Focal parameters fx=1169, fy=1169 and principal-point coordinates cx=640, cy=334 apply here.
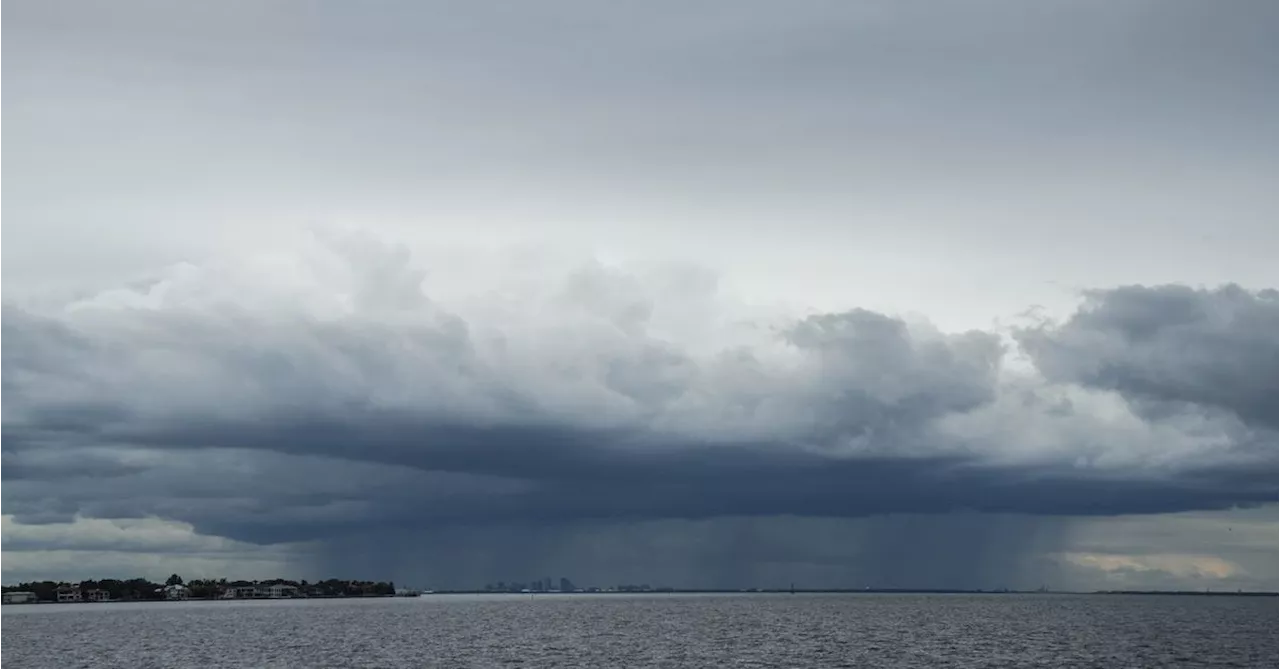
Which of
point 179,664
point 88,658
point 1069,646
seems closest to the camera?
point 179,664

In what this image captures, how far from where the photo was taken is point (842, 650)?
190 meters

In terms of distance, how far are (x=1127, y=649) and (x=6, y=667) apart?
172 meters

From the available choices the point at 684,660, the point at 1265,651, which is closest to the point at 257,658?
the point at 684,660

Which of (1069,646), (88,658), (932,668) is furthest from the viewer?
(1069,646)

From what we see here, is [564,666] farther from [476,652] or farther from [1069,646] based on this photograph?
[1069,646]

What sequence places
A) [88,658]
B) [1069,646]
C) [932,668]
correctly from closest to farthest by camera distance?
[932,668], [88,658], [1069,646]

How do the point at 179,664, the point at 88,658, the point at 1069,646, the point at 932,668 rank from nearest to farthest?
the point at 932,668, the point at 179,664, the point at 88,658, the point at 1069,646

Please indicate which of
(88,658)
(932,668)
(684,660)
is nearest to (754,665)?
(684,660)

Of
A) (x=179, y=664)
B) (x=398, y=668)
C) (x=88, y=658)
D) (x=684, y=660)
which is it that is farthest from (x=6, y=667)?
(x=684, y=660)

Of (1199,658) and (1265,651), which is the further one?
(1265,651)

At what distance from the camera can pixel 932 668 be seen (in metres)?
154

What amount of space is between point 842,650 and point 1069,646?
41.0 metres

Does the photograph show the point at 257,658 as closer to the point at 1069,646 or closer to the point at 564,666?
the point at 564,666

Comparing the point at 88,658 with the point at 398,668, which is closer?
the point at 398,668
